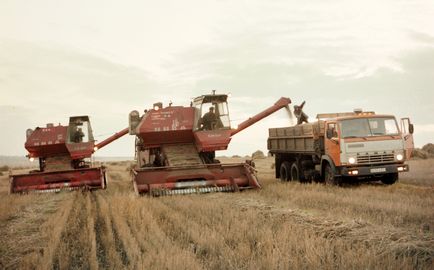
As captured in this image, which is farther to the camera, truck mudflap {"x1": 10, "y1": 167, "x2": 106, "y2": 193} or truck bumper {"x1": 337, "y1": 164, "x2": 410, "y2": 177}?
truck mudflap {"x1": 10, "y1": 167, "x2": 106, "y2": 193}

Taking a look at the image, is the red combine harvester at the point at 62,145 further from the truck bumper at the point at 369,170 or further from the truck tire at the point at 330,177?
the truck bumper at the point at 369,170

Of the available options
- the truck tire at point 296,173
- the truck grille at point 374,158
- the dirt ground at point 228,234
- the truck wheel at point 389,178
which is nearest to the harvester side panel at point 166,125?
the truck tire at point 296,173

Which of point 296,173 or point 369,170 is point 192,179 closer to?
point 296,173

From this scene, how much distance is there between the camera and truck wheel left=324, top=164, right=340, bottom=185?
51.0 feet

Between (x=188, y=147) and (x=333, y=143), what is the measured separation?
5252 mm

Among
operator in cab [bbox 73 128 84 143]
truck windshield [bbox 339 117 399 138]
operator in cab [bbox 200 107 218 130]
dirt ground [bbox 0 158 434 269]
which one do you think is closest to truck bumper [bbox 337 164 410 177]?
truck windshield [bbox 339 117 399 138]

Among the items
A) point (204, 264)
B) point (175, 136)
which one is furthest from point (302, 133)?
point (204, 264)

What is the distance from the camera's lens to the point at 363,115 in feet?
51.5

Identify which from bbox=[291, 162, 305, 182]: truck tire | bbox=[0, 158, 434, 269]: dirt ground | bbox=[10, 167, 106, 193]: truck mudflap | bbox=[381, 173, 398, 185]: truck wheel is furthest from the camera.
→ bbox=[291, 162, 305, 182]: truck tire

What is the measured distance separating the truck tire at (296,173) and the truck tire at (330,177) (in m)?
2.11

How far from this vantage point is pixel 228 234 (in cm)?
728

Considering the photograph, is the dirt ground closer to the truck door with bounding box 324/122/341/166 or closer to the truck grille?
the truck grille

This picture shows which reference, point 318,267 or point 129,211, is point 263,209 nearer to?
point 129,211

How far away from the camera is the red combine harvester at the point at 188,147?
15148mm
